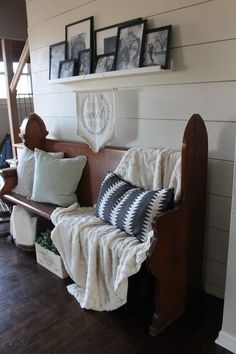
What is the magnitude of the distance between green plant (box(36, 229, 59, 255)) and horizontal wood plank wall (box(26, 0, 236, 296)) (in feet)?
2.95

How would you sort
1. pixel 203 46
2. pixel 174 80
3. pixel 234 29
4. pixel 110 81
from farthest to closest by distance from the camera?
1. pixel 110 81
2. pixel 174 80
3. pixel 203 46
4. pixel 234 29

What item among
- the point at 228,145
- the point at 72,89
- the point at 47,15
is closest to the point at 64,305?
the point at 228,145

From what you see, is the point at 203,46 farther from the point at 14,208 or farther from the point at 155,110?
the point at 14,208

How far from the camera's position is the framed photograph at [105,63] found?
88.0 inches

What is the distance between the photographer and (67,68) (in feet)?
8.52

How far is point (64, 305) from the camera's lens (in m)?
1.94

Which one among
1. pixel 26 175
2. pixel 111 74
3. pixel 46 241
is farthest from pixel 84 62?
pixel 46 241

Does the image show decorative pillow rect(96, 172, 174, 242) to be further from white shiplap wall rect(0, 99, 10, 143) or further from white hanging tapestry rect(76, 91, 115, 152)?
white shiplap wall rect(0, 99, 10, 143)

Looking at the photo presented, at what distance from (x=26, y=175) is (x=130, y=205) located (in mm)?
1252

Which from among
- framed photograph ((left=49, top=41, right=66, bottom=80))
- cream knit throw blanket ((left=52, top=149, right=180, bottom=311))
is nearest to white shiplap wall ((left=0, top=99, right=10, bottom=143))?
framed photograph ((left=49, top=41, right=66, bottom=80))

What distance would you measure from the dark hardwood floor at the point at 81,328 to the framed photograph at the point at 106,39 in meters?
1.71

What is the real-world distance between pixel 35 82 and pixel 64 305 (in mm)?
2150

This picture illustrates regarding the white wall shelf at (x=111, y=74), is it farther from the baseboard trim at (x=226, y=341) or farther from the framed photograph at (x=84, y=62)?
the baseboard trim at (x=226, y=341)

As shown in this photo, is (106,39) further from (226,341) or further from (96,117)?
(226,341)
